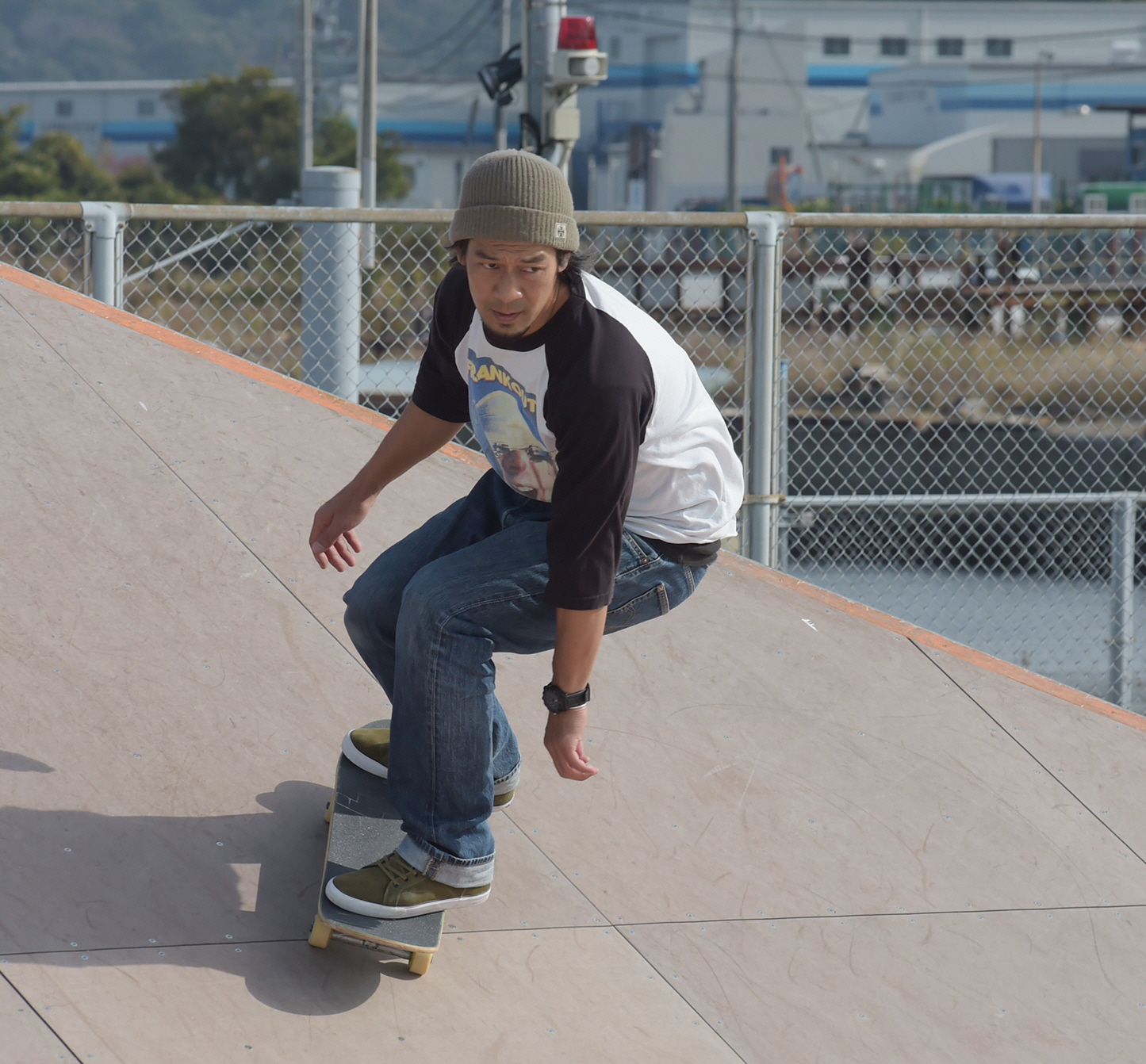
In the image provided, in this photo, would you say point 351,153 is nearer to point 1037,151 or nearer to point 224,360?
point 1037,151

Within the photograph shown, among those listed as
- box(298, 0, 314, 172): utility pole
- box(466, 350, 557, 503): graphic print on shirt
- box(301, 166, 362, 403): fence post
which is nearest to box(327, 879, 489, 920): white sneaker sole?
box(466, 350, 557, 503): graphic print on shirt

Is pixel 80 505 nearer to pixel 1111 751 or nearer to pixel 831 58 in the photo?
pixel 1111 751

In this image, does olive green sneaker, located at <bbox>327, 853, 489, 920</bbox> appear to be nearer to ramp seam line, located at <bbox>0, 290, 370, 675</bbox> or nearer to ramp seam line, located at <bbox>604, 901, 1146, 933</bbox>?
ramp seam line, located at <bbox>604, 901, 1146, 933</bbox>

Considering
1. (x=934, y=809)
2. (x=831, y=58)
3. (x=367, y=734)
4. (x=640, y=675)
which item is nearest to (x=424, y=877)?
(x=367, y=734)

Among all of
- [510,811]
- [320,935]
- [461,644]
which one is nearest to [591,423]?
[461,644]

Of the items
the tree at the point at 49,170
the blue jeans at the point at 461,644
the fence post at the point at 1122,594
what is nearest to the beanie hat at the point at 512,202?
the blue jeans at the point at 461,644

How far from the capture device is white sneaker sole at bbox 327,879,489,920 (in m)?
2.61

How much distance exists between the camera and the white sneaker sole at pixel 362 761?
2.99m

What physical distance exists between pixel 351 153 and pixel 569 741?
49119mm

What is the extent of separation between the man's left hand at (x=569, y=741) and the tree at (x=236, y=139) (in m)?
49.7

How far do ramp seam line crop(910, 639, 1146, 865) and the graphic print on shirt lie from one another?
1936 millimetres

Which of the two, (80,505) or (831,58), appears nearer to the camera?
(80,505)

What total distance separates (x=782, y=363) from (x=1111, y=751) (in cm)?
202

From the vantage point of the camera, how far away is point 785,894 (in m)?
3.21
